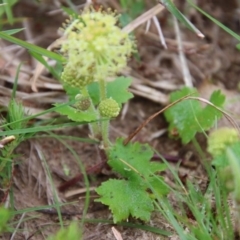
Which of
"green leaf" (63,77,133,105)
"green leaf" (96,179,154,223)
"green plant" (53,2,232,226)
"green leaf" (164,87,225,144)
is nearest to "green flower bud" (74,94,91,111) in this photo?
"green plant" (53,2,232,226)

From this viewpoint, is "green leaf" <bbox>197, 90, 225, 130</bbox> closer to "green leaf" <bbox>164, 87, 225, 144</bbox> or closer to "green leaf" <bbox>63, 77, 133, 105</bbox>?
"green leaf" <bbox>164, 87, 225, 144</bbox>

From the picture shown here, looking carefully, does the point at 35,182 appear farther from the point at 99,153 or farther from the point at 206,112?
the point at 206,112

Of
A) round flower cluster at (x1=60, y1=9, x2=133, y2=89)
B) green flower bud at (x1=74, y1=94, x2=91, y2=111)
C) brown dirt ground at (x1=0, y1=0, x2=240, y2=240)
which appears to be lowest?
brown dirt ground at (x1=0, y1=0, x2=240, y2=240)

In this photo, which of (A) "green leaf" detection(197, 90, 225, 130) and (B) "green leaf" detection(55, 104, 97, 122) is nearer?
(B) "green leaf" detection(55, 104, 97, 122)

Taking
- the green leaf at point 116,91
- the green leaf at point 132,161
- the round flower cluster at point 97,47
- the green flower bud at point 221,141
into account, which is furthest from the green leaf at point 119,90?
the green flower bud at point 221,141

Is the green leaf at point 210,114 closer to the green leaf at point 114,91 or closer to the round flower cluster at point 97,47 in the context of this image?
the green leaf at point 114,91

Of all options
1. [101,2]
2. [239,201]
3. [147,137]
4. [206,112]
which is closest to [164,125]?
[147,137]

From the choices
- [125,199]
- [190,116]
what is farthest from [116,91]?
[125,199]
